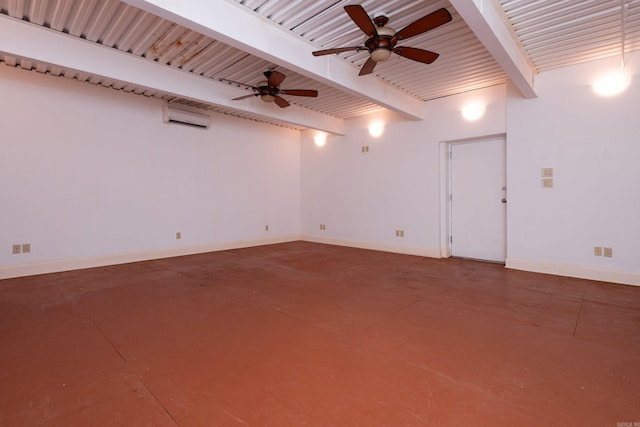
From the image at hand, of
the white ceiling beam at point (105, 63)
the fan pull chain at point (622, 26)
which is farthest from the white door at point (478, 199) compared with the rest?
the white ceiling beam at point (105, 63)

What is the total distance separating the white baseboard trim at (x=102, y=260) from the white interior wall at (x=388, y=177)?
2.26 m

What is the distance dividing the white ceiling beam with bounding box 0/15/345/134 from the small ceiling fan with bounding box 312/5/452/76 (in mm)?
2567

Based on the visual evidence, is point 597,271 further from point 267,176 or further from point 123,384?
point 267,176

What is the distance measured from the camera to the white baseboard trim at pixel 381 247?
19.4ft

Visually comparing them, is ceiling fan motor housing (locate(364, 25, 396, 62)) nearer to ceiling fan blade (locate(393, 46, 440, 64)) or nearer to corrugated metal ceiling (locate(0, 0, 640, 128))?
ceiling fan blade (locate(393, 46, 440, 64))

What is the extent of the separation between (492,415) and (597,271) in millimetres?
3906

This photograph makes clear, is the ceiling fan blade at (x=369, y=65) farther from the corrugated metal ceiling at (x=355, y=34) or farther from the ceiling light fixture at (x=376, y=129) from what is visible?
the ceiling light fixture at (x=376, y=129)

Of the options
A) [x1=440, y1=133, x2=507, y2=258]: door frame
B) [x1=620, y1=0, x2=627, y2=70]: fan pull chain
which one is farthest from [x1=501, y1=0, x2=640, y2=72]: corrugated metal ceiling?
[x1=440, y1=133, x2=507, y2=258]: door frame

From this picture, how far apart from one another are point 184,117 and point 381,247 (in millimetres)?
4858

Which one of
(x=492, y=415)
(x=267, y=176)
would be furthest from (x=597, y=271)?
(x=267, y=176)

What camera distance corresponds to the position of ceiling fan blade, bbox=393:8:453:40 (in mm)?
2543

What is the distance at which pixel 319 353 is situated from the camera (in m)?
2.21

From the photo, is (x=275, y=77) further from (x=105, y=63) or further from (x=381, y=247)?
(x=381, y=247)

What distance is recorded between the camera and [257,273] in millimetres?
4668
